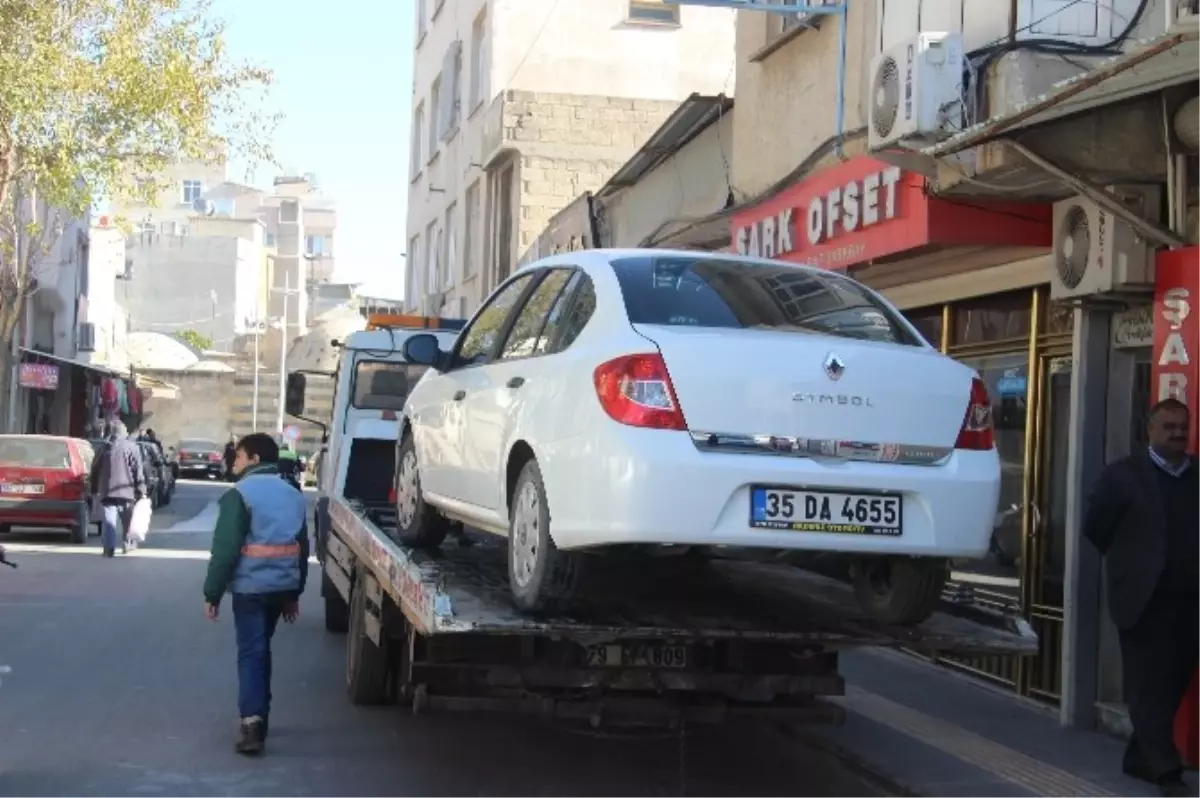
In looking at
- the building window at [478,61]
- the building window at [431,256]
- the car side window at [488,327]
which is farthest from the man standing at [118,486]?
the building window at [431,256]

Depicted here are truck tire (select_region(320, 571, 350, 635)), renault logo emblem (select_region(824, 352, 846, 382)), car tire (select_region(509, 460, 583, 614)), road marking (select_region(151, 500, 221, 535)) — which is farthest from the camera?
road marking (select_region(151, 500, 221, 535))

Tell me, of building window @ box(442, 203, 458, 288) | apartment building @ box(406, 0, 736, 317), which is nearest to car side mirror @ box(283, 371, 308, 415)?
apartment building @ box(406, 0, 736, 317)

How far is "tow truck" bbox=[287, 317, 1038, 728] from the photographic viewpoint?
607 cm

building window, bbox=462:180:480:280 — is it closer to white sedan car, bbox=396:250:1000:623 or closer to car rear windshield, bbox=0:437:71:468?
car rear windshield, bbox=0:437:71:468

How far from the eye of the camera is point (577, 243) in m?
22.5

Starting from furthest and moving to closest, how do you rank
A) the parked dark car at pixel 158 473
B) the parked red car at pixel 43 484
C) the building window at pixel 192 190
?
the building window at pixel 192 190 → the parked dark car at pixel 158 473 → the parked red car at pixel 43 484

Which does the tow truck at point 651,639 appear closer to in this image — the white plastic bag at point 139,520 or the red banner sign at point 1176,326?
the red banner sign at point 1176,326

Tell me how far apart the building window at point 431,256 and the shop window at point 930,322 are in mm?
25631

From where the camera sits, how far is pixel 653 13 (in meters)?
30.4

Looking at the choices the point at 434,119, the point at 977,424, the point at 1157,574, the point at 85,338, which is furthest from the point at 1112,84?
the point at 85,338

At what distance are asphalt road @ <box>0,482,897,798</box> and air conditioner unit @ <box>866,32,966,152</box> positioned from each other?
3.69m

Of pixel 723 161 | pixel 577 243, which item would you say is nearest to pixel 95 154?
pixel 577 243

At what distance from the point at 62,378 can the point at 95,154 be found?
1920 centimetres

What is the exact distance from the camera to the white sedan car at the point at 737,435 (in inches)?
223
